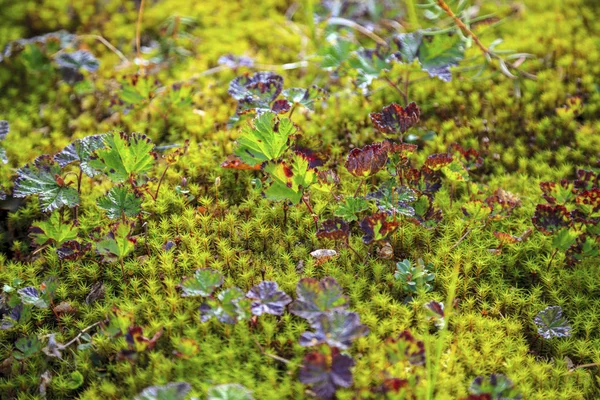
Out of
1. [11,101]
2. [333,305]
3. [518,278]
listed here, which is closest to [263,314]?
[333,305]

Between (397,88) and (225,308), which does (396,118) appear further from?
(225,308)

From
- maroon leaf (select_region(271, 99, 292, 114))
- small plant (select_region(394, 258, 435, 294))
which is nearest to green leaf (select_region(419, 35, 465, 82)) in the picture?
maroon leaf (select_region(271, 99, 292, 114))

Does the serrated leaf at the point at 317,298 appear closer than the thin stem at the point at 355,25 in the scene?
Yes

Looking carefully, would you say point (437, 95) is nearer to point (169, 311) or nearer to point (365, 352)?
point (365, 352)

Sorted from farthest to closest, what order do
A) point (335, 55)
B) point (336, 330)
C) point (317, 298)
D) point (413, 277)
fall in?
1. point (335, 55)
2. point (413, 277)
3. point (317, 298)
4. point (336, 330)

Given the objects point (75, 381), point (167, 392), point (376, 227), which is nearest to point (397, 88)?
point (376, 227)

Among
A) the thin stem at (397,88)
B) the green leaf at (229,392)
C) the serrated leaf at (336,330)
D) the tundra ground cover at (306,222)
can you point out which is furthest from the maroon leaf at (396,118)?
the green leaf at (229,392)

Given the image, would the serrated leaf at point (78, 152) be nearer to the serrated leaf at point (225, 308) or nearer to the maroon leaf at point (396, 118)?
the serrated leaf at point (225, 308)
